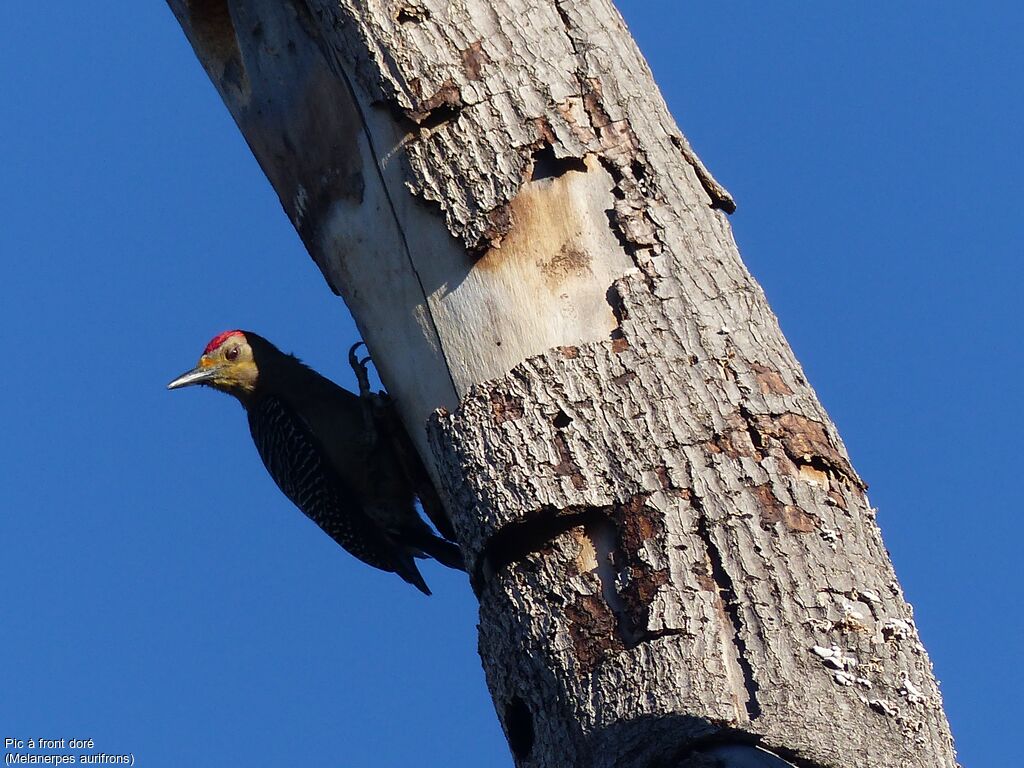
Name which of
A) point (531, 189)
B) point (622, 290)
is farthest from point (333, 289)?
point (622, 290)

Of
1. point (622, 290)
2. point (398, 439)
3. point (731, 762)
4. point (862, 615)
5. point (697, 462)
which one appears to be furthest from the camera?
point (398, 439)

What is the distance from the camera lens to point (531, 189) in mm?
3578

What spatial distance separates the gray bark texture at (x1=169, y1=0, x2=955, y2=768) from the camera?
113 inches

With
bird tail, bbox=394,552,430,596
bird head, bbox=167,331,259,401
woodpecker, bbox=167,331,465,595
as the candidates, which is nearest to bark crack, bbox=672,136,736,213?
woodpecker, bbox=167,331,465,595

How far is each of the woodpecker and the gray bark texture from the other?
1870 mm

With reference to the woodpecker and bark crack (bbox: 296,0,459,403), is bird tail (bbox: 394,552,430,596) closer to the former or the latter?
the woodpecker

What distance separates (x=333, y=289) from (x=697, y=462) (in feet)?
5.23

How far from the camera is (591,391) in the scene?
3.28 m

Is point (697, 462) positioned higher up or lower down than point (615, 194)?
lower down

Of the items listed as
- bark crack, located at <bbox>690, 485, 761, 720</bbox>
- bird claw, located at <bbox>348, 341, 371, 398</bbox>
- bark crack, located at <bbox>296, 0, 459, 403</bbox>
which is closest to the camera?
bark crack, located at <bbox>690, 485, 761, 720</bbox>

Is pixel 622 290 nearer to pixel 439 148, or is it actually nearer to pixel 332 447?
pixel 439 148

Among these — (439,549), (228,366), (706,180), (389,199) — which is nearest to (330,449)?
(439,549)

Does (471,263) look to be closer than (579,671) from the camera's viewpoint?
No

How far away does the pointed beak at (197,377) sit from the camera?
6.57m
